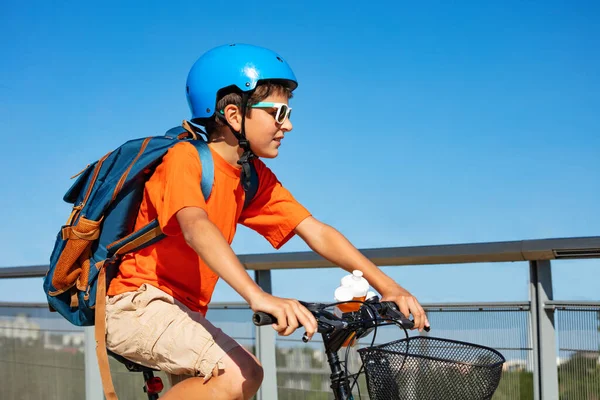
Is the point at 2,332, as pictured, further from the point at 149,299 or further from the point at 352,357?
the point at 149,299

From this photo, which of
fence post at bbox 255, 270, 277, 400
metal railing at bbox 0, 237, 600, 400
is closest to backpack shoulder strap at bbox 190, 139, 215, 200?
metal railing at bbox 0, 237, 600, 400

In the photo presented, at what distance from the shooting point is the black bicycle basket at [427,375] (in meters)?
2.98

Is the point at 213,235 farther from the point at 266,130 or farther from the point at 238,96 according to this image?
the point at 238,96

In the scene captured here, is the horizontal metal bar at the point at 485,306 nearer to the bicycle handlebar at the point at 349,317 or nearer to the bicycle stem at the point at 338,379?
the bicycle handlebar at the point at 349,317

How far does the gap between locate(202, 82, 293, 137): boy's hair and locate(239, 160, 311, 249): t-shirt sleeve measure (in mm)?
331

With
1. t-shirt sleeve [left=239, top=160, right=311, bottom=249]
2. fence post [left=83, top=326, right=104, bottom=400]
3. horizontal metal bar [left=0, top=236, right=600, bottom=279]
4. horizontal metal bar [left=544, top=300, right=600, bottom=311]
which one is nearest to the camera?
t-shirt sleeve [left=239, top=160, right=311, bottom=249]

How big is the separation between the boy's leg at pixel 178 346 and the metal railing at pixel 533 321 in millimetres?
1979

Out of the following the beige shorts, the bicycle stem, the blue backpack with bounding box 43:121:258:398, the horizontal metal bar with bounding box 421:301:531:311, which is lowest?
the bicycle stem

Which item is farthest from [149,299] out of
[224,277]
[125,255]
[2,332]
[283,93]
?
[2,332]

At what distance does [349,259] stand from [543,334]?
161 cm

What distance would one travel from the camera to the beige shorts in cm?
341

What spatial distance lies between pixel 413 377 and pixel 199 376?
89 centimetres

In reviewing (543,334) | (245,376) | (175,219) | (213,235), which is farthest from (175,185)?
(543,334)

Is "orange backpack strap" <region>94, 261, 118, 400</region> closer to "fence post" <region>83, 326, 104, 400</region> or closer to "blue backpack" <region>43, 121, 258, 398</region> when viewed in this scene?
"blue backpack" <region>43, 121, 258, 398</region>
